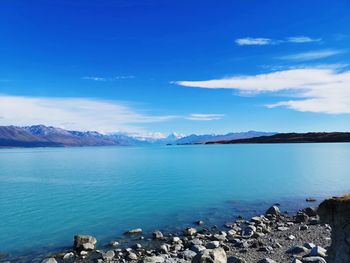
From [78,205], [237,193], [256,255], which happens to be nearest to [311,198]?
[237,193]

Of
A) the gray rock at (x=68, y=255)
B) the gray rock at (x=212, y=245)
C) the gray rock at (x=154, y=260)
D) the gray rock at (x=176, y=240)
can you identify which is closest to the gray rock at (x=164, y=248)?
the gray rock at (x=176, y=240)

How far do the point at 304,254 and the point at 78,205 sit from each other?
30266 mm

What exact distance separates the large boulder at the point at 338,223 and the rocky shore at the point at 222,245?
585cm

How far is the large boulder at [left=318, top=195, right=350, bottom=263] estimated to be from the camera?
1227 cm

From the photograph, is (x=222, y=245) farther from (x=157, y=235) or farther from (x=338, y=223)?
(x=338, y=223)

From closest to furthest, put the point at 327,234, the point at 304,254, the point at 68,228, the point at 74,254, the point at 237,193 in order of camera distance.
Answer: the point at 304,254 < the point at 74,254 < the point at 327,234 < the point at 68,228 < the point at 237,193

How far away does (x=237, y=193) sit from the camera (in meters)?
50.3

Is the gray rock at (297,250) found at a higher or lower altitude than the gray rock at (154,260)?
higher

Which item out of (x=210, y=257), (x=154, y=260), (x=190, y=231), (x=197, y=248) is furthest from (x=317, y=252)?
(x=190, y=231)

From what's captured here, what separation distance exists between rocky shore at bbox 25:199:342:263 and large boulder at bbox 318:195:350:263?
5.85 metres

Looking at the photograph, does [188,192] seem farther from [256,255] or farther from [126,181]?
[256,255]

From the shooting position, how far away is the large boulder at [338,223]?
12.3 m

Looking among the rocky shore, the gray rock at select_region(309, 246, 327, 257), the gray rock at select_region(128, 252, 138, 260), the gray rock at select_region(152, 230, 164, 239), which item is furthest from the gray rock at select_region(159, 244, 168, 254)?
the gray rock at select_region(309, 246, 327, 257)

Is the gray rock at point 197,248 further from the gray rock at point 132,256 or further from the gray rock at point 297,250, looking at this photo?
the gray rock at point 297,250
